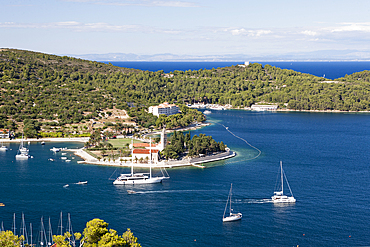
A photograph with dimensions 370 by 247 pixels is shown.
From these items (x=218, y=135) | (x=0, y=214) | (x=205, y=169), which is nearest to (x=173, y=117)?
(x=218, y=135)

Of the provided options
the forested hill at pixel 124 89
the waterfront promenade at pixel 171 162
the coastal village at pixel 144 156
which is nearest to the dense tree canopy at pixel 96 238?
the coastal village at pixel 144 156

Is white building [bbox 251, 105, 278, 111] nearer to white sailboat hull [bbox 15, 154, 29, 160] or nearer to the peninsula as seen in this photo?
the peninsula

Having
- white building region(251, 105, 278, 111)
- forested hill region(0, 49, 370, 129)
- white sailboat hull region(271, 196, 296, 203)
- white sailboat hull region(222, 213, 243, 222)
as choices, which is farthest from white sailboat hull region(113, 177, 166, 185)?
white building region(251, 105, 278, 111)

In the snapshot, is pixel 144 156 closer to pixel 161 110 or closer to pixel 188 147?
pixel 188 147

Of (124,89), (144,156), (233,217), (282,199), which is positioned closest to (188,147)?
(144,156)

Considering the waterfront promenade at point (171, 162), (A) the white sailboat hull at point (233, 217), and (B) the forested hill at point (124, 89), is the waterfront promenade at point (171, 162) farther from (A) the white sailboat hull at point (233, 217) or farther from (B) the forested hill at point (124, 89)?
(B) the forested hill at point (124, 89)

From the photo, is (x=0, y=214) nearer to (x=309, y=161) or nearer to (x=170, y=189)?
(x=170, y=189)
